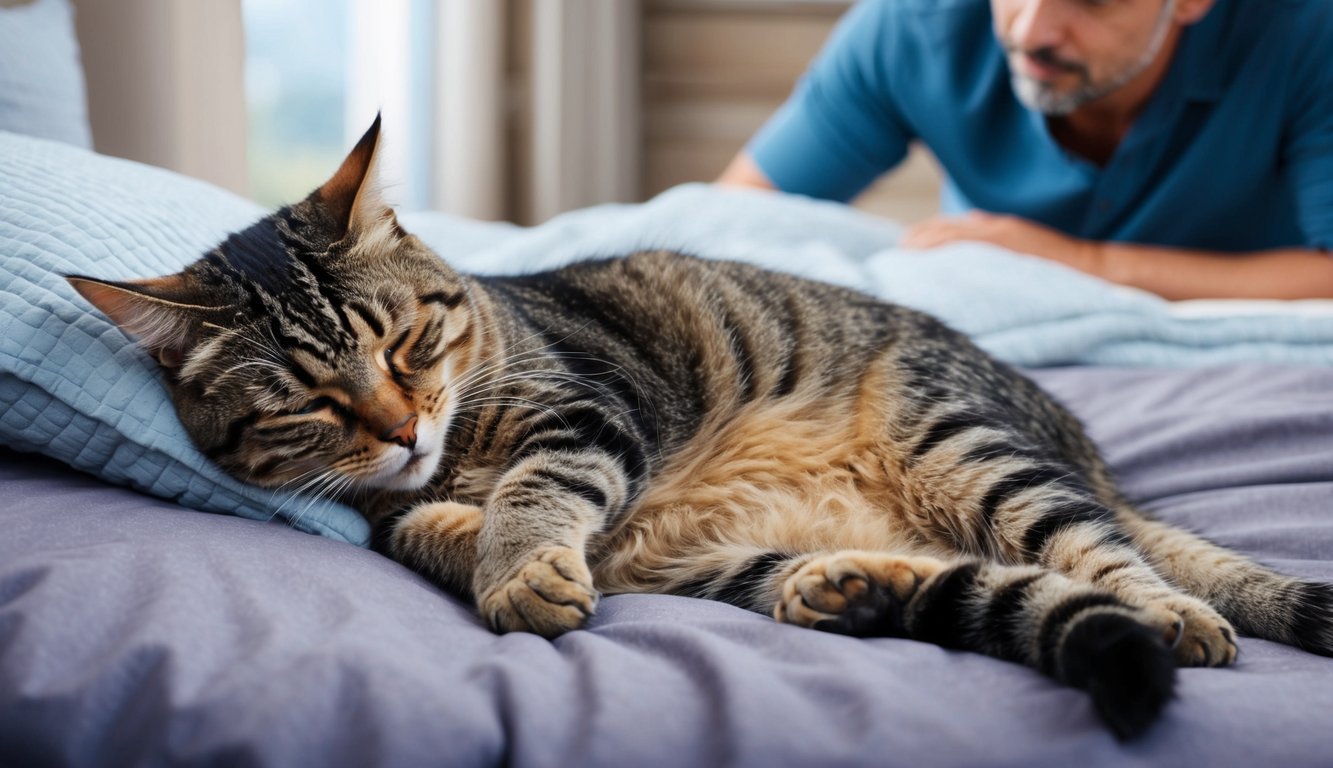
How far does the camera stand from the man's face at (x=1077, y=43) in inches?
→ 79.8

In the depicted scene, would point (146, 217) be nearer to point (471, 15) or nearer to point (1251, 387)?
point (1251, 387)

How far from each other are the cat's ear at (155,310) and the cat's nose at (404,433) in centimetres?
22

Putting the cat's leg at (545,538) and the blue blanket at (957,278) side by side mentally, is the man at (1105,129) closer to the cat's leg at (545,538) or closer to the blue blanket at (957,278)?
the blue blanket at (957,278)

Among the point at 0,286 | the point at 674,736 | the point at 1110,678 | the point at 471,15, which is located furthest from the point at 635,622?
the point at 471,15

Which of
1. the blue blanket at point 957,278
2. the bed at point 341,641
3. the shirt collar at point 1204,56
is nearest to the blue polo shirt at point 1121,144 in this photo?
the shirt collar at point 1204,56

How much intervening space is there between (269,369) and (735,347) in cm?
62

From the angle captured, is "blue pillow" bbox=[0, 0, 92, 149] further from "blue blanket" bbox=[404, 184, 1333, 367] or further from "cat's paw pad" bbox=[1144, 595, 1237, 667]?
"cat's paw pad" bbox=[1144, 595, 1237, 667]

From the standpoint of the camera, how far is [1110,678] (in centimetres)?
69

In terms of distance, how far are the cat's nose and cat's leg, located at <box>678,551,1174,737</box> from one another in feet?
1.26

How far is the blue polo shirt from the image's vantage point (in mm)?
2242

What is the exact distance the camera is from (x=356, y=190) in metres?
1.15

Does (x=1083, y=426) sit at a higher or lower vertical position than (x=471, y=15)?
lower

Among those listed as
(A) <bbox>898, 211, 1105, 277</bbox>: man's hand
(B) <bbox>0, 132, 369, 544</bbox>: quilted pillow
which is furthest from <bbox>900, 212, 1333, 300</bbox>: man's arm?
(B) <bbox>0, 132, 369, 544</bbox>: quilted pillow

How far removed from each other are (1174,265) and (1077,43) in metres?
0.54
